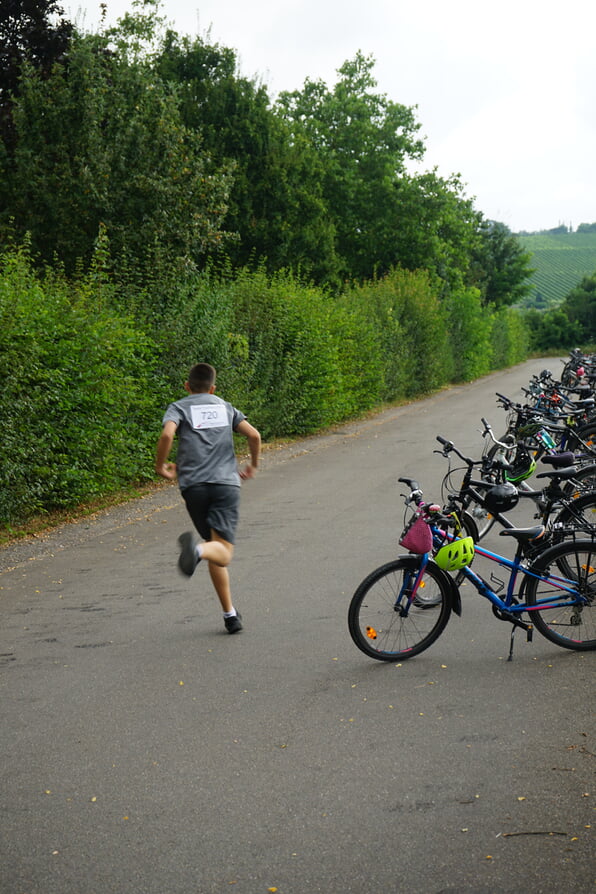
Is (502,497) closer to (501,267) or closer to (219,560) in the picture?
(219,560)

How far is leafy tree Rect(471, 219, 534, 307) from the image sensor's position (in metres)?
63.8

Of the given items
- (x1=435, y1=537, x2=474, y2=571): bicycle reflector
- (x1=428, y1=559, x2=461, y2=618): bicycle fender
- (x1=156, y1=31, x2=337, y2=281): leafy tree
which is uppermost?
(x1=156, y1=31, x2=337, y2=281): leafy tree

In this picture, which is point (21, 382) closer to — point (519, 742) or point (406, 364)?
point (519, 742)

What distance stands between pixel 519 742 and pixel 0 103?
78.2ft

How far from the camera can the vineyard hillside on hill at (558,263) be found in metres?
131

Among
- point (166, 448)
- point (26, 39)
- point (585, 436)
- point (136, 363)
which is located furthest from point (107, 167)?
point (166, 448)

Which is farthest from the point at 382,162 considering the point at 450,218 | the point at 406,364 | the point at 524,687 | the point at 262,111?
the point at 524,687

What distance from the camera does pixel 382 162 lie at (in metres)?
43.6

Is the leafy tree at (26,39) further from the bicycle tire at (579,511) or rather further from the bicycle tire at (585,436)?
the bicycle tire at (579,511)

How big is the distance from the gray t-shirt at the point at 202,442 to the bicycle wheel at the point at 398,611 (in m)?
1.35

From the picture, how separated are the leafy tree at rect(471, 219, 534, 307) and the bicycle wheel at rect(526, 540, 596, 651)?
59.0 meters

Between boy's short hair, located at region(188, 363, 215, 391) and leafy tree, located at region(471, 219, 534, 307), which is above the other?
leafy tree, located at region(471, 219, 534, 307)

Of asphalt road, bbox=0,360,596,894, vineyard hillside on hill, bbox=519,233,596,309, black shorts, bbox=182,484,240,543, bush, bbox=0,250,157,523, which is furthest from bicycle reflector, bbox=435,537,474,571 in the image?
vineyard hillside on hill, bbox=519,233,596,309

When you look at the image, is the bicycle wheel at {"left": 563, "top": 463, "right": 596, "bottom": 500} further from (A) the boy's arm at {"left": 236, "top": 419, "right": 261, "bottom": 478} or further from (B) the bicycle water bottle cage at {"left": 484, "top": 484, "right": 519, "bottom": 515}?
(A) the boy's arm at {"left": 236, "top": 419, "right": 261, "bottom": 478}
